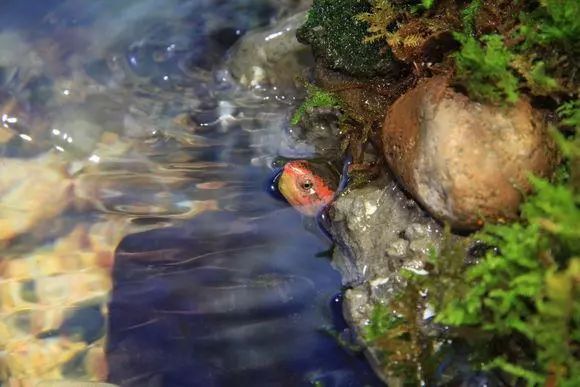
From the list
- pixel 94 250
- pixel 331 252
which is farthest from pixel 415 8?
pixel 94 250

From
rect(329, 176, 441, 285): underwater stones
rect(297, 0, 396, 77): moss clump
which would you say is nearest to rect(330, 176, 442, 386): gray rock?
rect(329, 176, 441, 285): underwater stones

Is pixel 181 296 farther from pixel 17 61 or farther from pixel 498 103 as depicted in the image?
pixel 17 61

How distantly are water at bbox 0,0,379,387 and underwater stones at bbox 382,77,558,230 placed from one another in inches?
33.5

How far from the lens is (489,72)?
8.36 ft

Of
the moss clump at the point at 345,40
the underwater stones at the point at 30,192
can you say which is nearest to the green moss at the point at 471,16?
the moss clump at the point at 345,40

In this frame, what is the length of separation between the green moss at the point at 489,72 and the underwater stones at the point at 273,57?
5.85 feet

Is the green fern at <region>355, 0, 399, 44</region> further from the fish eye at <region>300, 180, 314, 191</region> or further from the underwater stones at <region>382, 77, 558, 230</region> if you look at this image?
the fish eye at <region>300, 180, 314, 191</region>

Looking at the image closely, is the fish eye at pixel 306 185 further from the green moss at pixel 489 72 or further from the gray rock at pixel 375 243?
the green moss at pixel 489 72

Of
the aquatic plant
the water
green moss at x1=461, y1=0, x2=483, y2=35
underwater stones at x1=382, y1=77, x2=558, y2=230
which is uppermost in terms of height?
green moss at x1=461, y1=0, x2=483, y2=35

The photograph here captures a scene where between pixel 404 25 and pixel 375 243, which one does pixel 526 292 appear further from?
pixel 404 25

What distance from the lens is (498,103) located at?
259cm

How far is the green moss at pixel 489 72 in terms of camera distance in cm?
253

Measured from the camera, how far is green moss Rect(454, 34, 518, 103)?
2.53 meters

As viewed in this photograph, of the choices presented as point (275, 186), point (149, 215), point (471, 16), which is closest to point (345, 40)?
point (471, 16)
